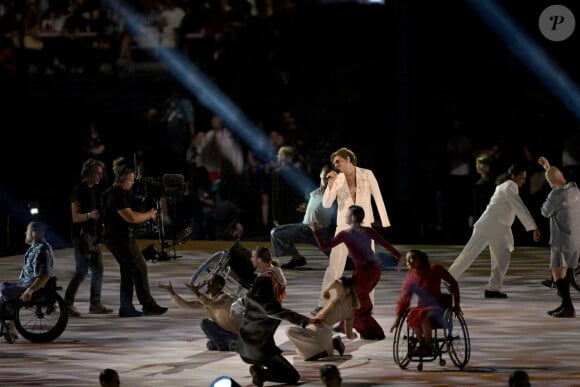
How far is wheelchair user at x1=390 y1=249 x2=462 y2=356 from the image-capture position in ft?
53.4

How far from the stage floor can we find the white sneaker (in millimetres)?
107

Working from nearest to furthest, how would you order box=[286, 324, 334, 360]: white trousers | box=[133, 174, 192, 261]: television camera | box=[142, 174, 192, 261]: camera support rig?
1. box=[286, 324, 334, 360]: white trousers
2. box=[133, 174, 192, 261]: television camera
3. box=[142, 174, 192, 261]: camera support rig

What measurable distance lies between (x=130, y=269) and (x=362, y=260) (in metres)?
3.25

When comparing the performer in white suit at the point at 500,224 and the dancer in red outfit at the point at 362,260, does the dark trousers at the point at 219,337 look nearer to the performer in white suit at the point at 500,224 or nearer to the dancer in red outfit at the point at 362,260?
the dancer in red outfit at the point at 362,260

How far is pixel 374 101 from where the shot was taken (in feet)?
102

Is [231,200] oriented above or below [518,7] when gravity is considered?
below

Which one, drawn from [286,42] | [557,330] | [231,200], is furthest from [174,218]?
[557,330]

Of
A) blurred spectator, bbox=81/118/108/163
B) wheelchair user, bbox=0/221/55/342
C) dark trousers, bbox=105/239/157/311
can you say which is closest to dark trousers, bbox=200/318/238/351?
wheelchair user, bbox=0/221/55/342

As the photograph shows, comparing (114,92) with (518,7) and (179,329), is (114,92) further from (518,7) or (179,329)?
(179,329)

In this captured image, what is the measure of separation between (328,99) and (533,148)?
479 centimetres

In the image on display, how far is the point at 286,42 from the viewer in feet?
105

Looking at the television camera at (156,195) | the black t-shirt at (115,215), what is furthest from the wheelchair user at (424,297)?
the television camera at (156,195)

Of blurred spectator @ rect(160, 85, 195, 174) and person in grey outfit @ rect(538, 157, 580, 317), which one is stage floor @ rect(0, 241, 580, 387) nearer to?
person in grey outfit @ rect(538, 157, 580, 317)

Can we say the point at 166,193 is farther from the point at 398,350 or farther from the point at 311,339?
the point at 398,350
